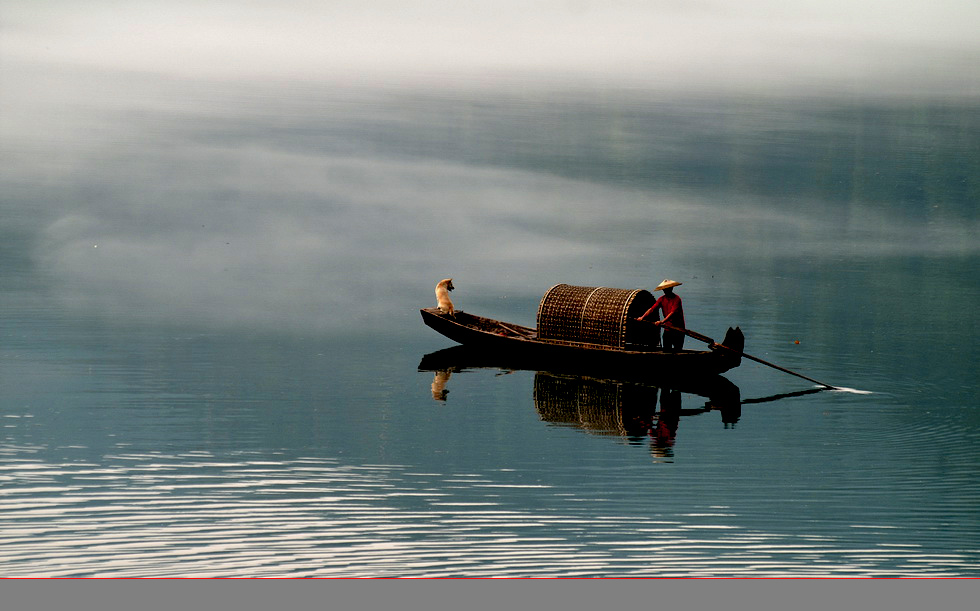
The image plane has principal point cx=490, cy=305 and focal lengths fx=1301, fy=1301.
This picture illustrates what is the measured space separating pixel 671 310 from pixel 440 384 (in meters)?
2.56

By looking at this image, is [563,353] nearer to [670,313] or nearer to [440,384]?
[670,313]

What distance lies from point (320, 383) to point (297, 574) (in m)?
5.40

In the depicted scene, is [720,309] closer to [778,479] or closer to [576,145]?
[778,479]

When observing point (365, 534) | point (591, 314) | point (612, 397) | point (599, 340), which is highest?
point (591, 314)

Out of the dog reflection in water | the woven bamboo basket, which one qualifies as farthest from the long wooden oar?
the dog reflection in water

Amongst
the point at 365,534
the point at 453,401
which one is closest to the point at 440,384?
the point at 453,401

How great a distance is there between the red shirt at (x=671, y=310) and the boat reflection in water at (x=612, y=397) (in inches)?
24.1

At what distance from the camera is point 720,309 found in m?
17.2

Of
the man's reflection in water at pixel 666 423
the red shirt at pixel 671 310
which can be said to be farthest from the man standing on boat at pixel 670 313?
the man's reflection in water at pixel 666 423

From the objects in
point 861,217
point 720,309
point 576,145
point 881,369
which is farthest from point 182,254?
point 576,145

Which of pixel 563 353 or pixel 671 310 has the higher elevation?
pixel 671 310

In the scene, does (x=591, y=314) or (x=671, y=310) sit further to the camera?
(x=591, y=314)

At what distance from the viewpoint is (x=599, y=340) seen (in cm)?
1390

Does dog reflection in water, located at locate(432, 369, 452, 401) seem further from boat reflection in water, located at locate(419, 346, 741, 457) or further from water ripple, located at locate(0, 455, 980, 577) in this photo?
water ripple, located at locate(0, 455, 980, 577)
